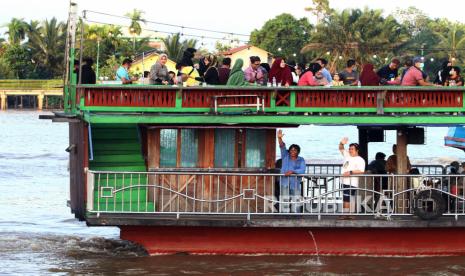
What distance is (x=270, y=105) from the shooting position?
1803cm

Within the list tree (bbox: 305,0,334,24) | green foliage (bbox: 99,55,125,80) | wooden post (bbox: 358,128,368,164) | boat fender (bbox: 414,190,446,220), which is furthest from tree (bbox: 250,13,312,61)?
boat fender (bbox: 414,190,446,220)

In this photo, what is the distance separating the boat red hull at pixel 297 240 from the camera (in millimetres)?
→ 18109

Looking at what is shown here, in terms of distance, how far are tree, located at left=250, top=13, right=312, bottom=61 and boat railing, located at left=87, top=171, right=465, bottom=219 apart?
77.7m

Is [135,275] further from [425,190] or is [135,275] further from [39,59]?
[39,59]

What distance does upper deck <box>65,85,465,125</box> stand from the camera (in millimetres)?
17750

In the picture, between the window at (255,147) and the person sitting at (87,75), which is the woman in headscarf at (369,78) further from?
the person sitting at (87,75)

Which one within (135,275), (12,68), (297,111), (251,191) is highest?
(12,68)

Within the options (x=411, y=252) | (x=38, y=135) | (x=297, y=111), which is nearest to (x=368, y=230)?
(x=411, y=252)

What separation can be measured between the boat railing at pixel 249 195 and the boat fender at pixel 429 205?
90 millimetres

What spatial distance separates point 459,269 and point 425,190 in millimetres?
1556

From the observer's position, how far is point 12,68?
9656 cm

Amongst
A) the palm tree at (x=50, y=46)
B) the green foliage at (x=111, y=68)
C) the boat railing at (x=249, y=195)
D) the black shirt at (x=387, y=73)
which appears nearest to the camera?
the boat railing at (x=249, y=195)

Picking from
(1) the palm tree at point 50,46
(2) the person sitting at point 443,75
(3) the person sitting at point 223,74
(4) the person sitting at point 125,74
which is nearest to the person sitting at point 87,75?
(4) the person sitting at point 125,74

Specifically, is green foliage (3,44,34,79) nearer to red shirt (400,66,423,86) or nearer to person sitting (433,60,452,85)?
person sitting (433,60,452,85)
